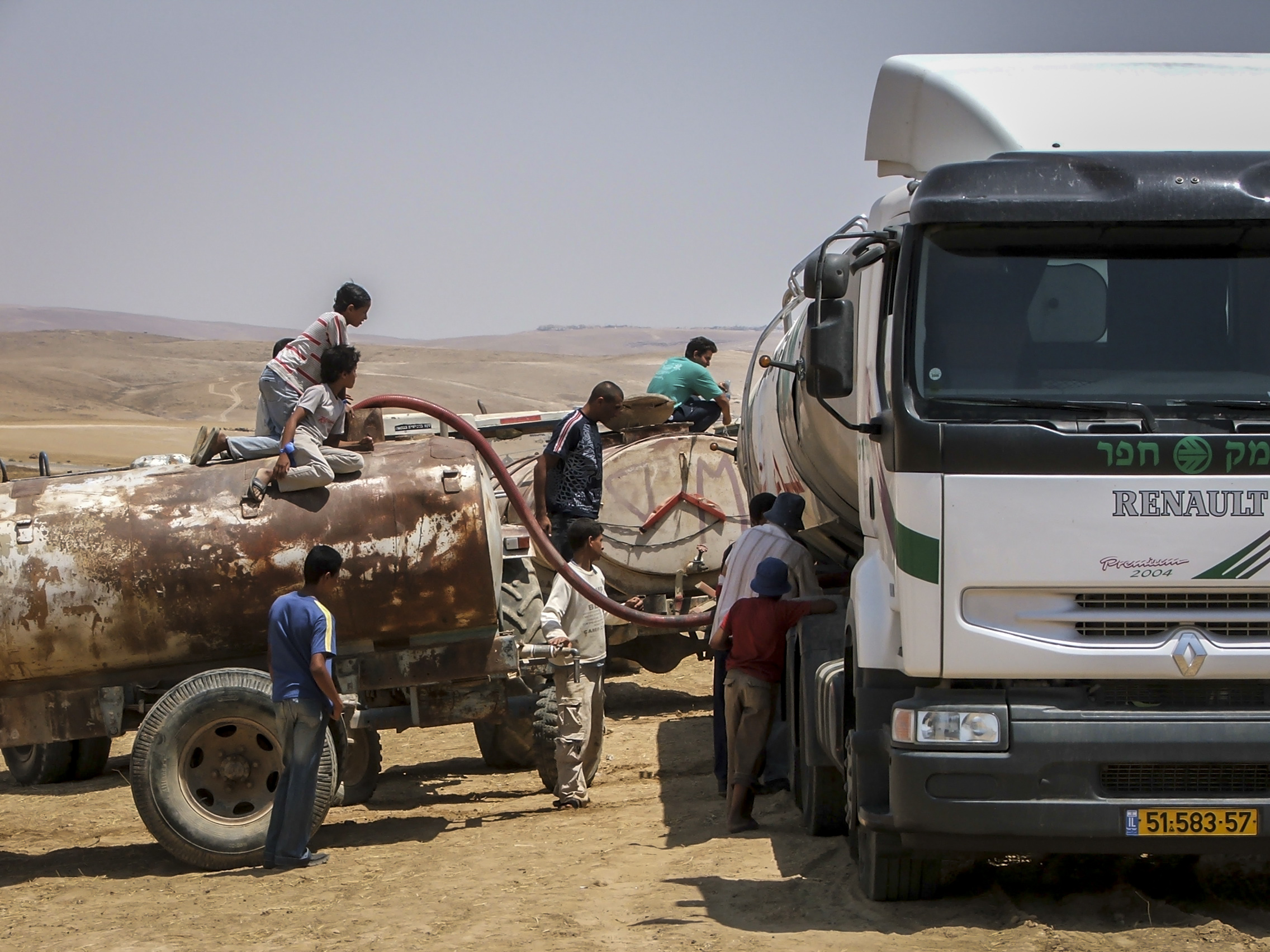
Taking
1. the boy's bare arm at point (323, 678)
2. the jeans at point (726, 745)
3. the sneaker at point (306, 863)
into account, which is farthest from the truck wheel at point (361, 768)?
the jeans at point (726, 745)

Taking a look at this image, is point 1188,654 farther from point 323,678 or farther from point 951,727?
point 323,678

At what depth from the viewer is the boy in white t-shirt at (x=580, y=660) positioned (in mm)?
8844

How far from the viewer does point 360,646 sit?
8211 millimetres

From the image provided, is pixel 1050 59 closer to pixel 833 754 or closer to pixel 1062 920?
pixel 833 754

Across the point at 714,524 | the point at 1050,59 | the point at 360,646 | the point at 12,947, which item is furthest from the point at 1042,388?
the point at 714,524

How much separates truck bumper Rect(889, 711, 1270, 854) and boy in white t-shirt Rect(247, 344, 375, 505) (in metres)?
3.87

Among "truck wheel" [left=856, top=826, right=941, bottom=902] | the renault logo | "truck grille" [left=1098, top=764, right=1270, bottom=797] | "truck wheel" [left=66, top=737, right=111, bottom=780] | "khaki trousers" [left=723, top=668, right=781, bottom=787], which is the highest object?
the renault logo

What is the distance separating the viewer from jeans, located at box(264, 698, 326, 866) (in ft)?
24.8

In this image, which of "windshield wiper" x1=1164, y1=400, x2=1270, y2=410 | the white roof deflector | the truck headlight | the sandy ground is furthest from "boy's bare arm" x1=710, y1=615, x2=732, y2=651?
the sandy ground

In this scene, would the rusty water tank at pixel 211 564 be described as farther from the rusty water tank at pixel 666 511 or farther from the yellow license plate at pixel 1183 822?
the rusty water tank at pixel 666 511

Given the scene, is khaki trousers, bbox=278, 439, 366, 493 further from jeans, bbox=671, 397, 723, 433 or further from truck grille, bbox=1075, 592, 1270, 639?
jeans, bbox=671, 397, 723, 433

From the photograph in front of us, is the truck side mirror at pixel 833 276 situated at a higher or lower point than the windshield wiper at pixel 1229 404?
higher

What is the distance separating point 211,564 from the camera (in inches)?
309

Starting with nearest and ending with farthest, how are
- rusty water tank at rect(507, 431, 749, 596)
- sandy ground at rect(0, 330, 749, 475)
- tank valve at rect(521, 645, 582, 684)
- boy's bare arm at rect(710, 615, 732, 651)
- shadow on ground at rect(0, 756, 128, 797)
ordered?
boy's bare arm at rect(710, 615, 732, 651) < tank valve at rect(521, 645, 582, 684) < shadow on ground at rect(0, 756, 128, 797) < rusty water tank at rect(507, 431, 749, 596) < sandy ground at rect(0, 330, 749, 475)
